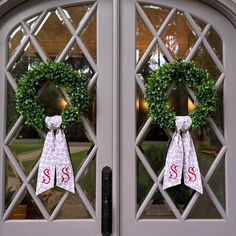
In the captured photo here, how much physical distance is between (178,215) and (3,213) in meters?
1.43

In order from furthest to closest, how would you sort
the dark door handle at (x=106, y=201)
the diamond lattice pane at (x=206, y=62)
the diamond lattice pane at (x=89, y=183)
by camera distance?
1. the diamond lattice pane at (x=206, y=62)
2. the diamond lattice pane at (x=89, y=183)
3. the dark door handle at (x=106, y=201)

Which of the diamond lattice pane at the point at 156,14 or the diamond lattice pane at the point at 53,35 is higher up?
the diamond lattice pane at the point at 156,14

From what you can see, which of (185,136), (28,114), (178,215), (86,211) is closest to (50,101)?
(28,114)

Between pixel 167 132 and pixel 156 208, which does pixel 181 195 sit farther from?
pixel 167 132

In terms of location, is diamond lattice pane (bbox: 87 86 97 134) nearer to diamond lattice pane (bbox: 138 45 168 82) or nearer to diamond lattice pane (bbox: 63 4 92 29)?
diamond lattice pane (bbox: 138 45 168 82)

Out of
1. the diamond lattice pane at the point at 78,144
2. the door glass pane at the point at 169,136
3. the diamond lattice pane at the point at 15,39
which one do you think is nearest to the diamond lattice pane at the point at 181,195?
the door glass pane at the point at 169,136

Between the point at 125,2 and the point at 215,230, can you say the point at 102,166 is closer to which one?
the point at 215,230

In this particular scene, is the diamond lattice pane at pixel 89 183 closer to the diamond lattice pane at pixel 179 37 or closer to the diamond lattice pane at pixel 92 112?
the diamond lattice pane at pixel 92 112

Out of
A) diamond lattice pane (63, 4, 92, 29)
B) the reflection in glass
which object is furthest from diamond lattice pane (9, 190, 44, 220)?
the reflection in glass

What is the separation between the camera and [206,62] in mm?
2854

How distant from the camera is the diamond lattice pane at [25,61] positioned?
9.21 feet

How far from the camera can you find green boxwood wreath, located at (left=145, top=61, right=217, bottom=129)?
8.83 feet

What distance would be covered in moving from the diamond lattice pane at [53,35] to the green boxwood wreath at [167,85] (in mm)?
812

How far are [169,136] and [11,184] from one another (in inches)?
53.5
